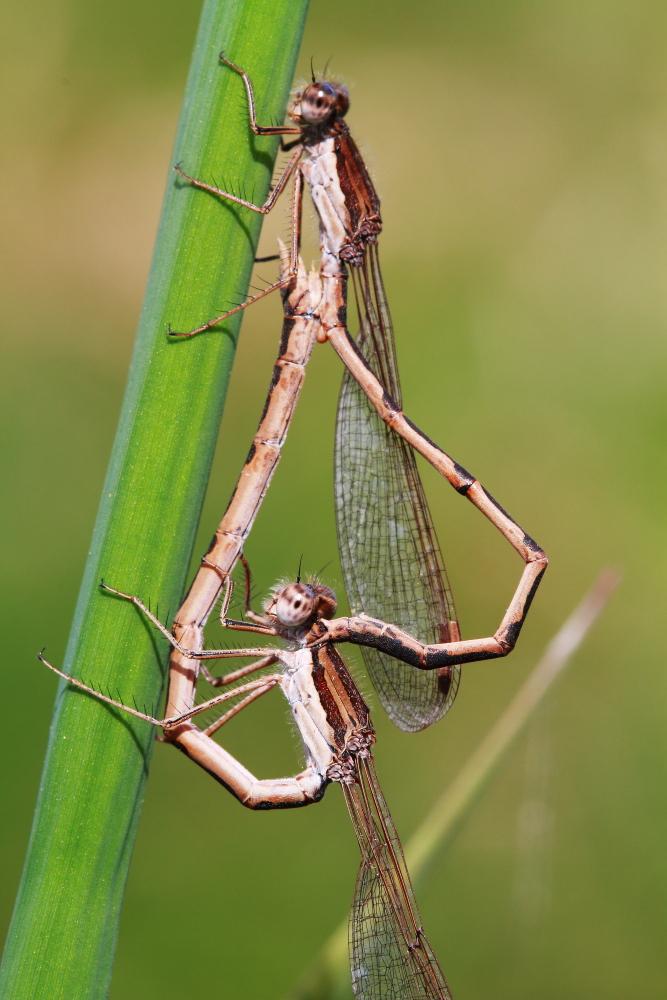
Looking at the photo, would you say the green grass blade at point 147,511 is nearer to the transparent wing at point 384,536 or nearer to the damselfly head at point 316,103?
the damselfly head at point 316,103

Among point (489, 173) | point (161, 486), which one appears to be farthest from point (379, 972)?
point (489, 173)

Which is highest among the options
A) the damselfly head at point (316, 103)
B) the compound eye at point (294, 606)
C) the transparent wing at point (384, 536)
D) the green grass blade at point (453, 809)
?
the damselfly head at point (316, 103)

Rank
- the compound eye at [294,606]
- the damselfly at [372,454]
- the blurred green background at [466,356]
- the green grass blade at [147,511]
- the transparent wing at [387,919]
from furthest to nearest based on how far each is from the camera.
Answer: the blurred green background at [466,356], the damselfly at [372,454], the compound eye at [294,606], the transparent wing at [387,919], the green grass blade at [147,511]

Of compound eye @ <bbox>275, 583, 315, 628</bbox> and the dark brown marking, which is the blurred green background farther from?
compound eye @ <bbox>275, 583, 315, 628</bbox>

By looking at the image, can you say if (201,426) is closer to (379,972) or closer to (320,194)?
(320,194)

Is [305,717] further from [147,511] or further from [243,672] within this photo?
[147,511]

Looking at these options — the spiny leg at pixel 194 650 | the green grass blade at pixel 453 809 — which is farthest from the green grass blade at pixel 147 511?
the green grass blade at pixel 453 809

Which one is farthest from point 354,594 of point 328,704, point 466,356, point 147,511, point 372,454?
point 466,356
